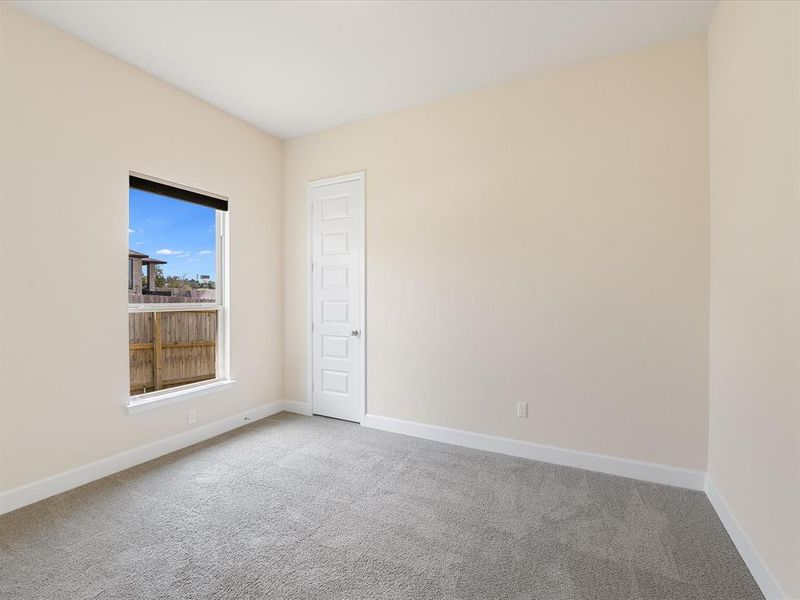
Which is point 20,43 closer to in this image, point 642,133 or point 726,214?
point 642,133

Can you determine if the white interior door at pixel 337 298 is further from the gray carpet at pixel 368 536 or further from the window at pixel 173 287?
the gray carpet at pixel 368 536

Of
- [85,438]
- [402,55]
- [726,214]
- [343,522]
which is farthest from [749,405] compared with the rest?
[85,438]

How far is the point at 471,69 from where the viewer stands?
9.64 feet

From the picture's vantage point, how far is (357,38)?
259 centimetres

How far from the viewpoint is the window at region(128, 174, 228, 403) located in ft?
10.0

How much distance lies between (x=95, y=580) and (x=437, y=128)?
12.1ft

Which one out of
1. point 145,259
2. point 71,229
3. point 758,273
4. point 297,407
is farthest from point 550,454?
point 71,229

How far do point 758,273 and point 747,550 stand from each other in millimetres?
1327

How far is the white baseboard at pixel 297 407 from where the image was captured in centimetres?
413

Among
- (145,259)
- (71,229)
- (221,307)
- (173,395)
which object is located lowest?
(173,395)

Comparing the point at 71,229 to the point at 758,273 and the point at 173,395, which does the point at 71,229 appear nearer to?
the point at 173,395

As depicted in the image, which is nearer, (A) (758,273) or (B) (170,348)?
(A) (758,273)

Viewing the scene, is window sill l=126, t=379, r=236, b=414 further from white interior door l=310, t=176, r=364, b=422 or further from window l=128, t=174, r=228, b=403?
white interior door l=310, t=176, r=364, b=422

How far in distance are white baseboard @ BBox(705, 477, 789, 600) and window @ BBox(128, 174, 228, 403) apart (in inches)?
152
